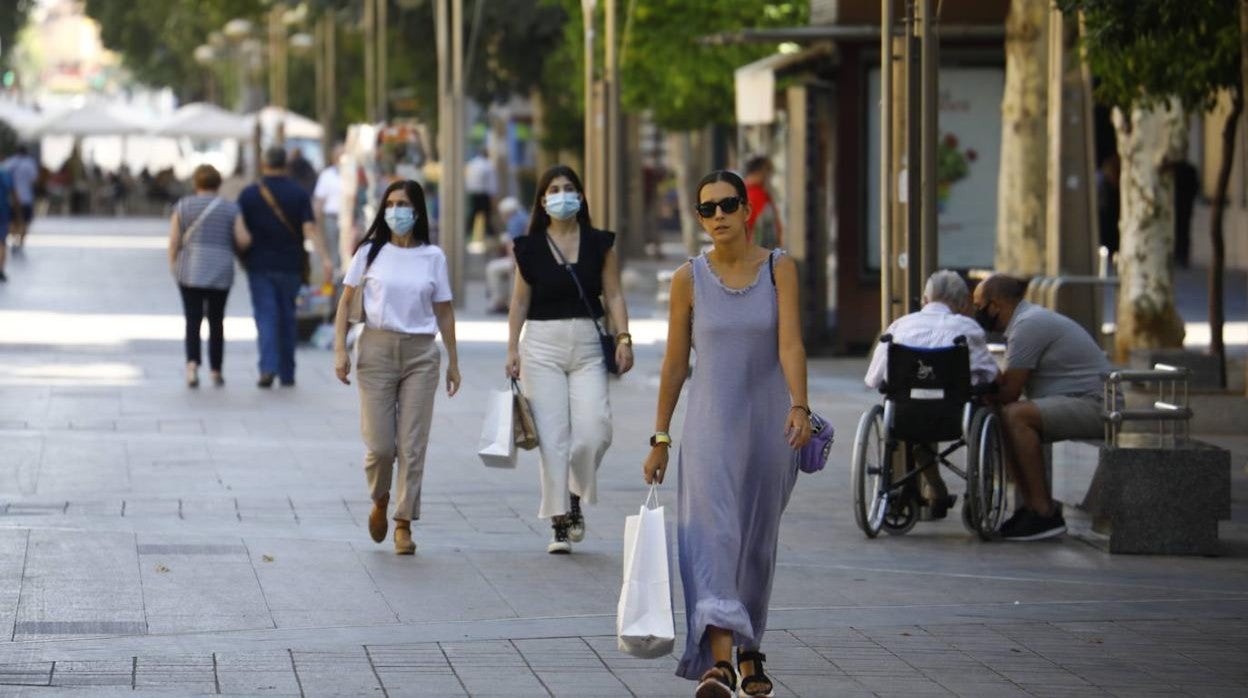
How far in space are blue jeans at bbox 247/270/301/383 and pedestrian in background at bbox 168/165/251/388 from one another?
9.9 inches

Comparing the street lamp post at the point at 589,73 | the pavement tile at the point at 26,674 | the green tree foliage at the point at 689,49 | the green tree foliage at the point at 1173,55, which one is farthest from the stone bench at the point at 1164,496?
the green tree foliage at the point at 689,49

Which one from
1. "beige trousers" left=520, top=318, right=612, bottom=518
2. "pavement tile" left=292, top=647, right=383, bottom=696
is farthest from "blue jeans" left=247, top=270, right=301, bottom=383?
"pavement tile" left=292, top=647, right=383, bottom=696

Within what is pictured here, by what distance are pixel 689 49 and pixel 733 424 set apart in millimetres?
26205

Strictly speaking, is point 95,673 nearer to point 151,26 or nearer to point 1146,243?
point 1146,243

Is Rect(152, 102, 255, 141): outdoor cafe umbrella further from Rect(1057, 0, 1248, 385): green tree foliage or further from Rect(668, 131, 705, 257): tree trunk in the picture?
Rect(1057, 0, 1248, 385): green tree foliage

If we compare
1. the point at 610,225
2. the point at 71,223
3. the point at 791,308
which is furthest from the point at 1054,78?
the point at 71,223

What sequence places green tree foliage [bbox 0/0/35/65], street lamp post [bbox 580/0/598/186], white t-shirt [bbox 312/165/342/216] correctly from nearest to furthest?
street lamp post [bbox 580/0/598/186] < white t-shirt [bbox 312/165/342/216] < green tree foliage [bbox 0/0/35/65]

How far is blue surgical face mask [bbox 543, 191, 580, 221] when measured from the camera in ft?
36.0

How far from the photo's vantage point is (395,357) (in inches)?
428

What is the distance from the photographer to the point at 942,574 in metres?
10.3

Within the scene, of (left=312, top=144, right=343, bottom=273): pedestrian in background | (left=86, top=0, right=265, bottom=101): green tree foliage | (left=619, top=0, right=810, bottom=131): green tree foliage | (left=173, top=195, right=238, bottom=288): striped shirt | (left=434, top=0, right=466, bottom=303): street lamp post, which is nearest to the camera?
(left=173, top=195, right=238, bottom=288): striped shirt

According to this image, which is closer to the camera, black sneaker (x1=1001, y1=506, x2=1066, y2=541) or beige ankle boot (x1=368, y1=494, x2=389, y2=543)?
beige ankle boot (x1=368, y1=494, x2=389, y2=543)

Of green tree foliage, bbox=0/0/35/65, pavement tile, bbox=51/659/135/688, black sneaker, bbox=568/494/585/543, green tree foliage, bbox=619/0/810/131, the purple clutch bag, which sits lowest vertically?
pavement tile, bbox=51/659/135/688

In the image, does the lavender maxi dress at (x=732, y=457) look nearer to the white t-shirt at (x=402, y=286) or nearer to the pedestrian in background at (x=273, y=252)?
the white t-shirt at (x=402, y=286)
